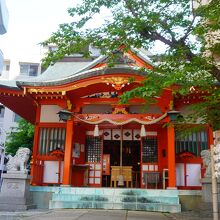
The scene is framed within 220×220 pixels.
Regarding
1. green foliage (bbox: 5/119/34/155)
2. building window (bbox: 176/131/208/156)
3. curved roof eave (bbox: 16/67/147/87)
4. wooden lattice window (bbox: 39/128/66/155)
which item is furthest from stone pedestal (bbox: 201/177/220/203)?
green foliage (bbox: 5/119/34/155)

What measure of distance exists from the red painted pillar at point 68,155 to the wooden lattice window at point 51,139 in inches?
37.3

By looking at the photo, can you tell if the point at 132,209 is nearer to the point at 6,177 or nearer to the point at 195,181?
the point at 195,181

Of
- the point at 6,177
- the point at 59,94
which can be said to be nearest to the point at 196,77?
the point at 59,94

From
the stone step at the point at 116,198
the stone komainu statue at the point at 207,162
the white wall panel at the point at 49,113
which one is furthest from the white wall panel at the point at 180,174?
the white wall panel at the point at 49,113

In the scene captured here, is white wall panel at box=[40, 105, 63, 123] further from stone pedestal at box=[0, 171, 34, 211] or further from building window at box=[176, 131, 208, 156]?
building window at box=[176, 131, 208, 156]

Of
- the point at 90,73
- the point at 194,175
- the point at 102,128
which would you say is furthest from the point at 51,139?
the point at 194,175

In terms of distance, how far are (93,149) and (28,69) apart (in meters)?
24.8

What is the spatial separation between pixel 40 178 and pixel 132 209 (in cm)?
499

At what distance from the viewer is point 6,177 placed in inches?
471

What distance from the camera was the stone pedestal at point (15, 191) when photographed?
11498mm

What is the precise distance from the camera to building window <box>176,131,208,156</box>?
45.5 feet

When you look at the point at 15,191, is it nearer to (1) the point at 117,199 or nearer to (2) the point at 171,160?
(1) the point at 117,199

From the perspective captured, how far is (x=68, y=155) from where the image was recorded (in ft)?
44.0

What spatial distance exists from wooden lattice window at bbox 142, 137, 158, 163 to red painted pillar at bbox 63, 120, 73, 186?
148 inches
